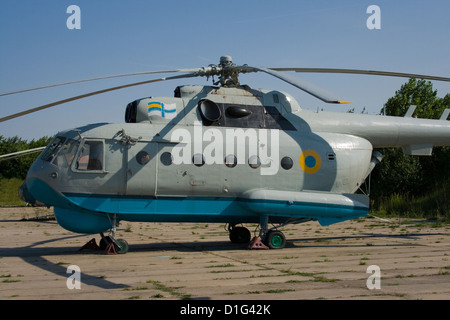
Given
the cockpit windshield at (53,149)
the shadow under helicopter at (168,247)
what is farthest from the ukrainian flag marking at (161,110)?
the shadow under helicopter at (168,247)

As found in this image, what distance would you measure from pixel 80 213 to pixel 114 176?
4.06 feet

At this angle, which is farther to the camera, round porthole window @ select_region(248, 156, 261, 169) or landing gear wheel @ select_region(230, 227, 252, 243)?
landing gear wheel @ select_region(230, 227, 252, 243)

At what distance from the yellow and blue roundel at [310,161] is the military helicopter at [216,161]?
0.09 feet

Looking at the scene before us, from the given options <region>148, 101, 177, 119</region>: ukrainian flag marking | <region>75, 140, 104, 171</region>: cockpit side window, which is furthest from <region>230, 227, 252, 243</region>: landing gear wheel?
<region>75, 140, 104, 171</region>: cockpit side window

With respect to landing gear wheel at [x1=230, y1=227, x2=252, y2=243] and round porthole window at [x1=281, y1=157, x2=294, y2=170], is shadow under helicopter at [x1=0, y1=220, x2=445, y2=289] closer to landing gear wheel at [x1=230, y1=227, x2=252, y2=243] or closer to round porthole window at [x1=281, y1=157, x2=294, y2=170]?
landing gear wheel at [x1=230, y1=227, x2=252, y2=243]

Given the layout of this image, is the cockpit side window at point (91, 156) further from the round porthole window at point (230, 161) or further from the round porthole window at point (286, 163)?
the round porthole window at point (286, 163)

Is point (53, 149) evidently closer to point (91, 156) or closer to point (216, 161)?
point (91, 156)

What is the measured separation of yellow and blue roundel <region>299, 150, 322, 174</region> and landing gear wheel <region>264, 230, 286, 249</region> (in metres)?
1.87

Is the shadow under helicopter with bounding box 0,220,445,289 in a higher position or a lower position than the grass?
higher

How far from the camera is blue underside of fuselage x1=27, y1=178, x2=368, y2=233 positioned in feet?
41.0

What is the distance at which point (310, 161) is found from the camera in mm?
14023

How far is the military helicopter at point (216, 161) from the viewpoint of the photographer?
12570 mm
